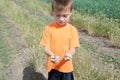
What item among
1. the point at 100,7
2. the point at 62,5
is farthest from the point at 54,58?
the point at 100,7

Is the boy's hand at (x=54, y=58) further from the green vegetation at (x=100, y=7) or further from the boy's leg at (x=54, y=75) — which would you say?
the green vegetation at (x=100, y=7)

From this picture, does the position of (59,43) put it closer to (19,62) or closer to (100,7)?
(19,62)

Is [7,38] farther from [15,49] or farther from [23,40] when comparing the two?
[15,49]

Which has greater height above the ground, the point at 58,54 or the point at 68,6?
the point at 68,6

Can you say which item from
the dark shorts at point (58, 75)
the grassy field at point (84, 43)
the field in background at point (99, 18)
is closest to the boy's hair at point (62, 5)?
the dark shorts at point (58, 75)

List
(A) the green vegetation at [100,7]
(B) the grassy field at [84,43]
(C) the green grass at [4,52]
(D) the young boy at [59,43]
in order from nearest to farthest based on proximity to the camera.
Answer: (D) the young boy at [59,43], (B) the grassy field at [84,43], (C) the green grass at [4,52], (A) the green vegetation at [100,7]

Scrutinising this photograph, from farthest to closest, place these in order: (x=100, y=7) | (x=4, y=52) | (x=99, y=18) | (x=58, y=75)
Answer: (x=100, y=7), (x=99, y=18), (x=4, y=52), (x=58, y=75)

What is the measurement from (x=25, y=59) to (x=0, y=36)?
2221 millimetres

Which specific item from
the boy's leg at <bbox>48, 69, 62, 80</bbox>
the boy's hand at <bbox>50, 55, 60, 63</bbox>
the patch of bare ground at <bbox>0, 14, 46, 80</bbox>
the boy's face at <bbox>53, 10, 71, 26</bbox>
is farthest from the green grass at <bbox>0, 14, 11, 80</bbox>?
the boy's face at <bbox>53, 10, 71, 26</bbox>

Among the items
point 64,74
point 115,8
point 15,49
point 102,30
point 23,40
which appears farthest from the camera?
point 115,8

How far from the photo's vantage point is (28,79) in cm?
562

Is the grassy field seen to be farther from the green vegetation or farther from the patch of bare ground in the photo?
the green vegetation

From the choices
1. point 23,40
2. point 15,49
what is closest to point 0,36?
point 23,40

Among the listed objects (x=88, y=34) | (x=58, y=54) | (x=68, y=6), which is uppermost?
(x=68, y=6)
